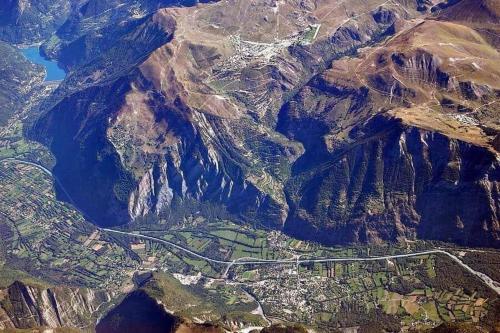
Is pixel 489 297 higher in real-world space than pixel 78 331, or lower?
higher

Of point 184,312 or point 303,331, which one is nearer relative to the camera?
point 303,331

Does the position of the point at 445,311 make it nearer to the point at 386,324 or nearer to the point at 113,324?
the point at 386,324

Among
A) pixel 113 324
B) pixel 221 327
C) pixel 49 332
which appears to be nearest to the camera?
pixel 221 327

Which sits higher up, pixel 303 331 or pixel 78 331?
pixel 303 331

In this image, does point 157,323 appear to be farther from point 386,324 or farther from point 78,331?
point 386,324

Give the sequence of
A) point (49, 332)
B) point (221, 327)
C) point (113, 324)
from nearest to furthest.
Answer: point (221, 327), point (49, 332), point (113, 324)

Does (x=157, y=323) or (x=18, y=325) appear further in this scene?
(x=18, y=325)

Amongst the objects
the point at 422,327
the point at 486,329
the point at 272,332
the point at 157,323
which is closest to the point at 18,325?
the point at 157,323

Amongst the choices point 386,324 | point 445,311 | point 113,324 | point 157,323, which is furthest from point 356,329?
point 113,324
